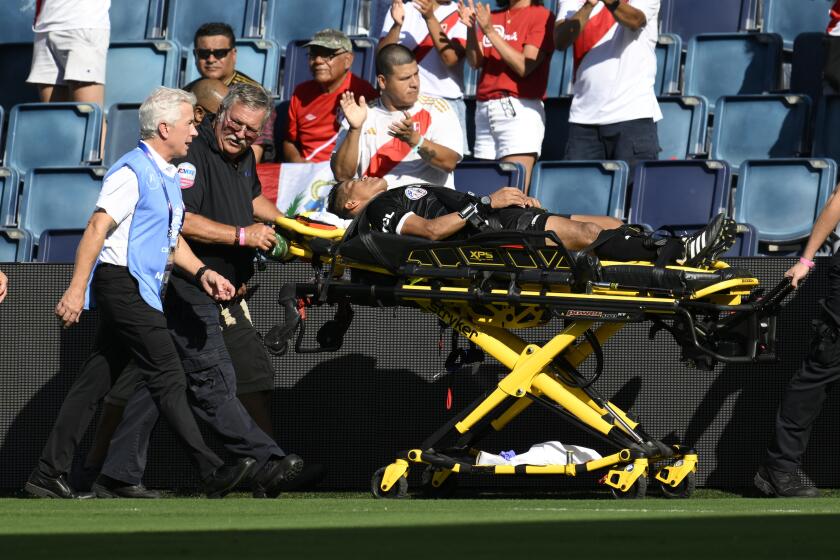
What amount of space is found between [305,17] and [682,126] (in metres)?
3.53

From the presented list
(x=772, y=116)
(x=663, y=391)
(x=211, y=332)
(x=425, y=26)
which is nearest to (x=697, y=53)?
(x=772, y=116)

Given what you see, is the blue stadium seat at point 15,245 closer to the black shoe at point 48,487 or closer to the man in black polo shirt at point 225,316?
the man in black polo shirt at point 225,316

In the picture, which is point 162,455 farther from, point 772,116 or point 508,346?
point 772,116

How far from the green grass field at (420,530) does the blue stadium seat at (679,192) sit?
3.08 m

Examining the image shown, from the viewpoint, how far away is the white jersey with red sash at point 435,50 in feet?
34.2

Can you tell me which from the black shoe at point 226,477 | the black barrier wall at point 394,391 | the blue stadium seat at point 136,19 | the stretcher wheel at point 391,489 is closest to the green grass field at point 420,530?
the black shoe at point 226,477

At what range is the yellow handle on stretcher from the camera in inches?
295

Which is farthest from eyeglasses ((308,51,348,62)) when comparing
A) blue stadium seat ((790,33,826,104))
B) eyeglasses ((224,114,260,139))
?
blue stadium seat ((790,33,826,104))

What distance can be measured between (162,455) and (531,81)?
3.66 meters

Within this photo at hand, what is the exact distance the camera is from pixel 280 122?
10820 mm

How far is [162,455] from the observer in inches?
336

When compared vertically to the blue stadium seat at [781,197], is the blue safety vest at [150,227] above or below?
below

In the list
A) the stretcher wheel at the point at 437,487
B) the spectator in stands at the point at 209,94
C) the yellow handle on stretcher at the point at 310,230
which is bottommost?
the stretcher wheel at the point at 437,487

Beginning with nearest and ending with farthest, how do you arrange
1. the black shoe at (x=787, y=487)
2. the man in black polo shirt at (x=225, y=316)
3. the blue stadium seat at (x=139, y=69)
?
the man in black polo shirt at (x=225, y=316)
the black shoe at (x=787, y=487)
the blue stadium seat at (x=139, y=69)
